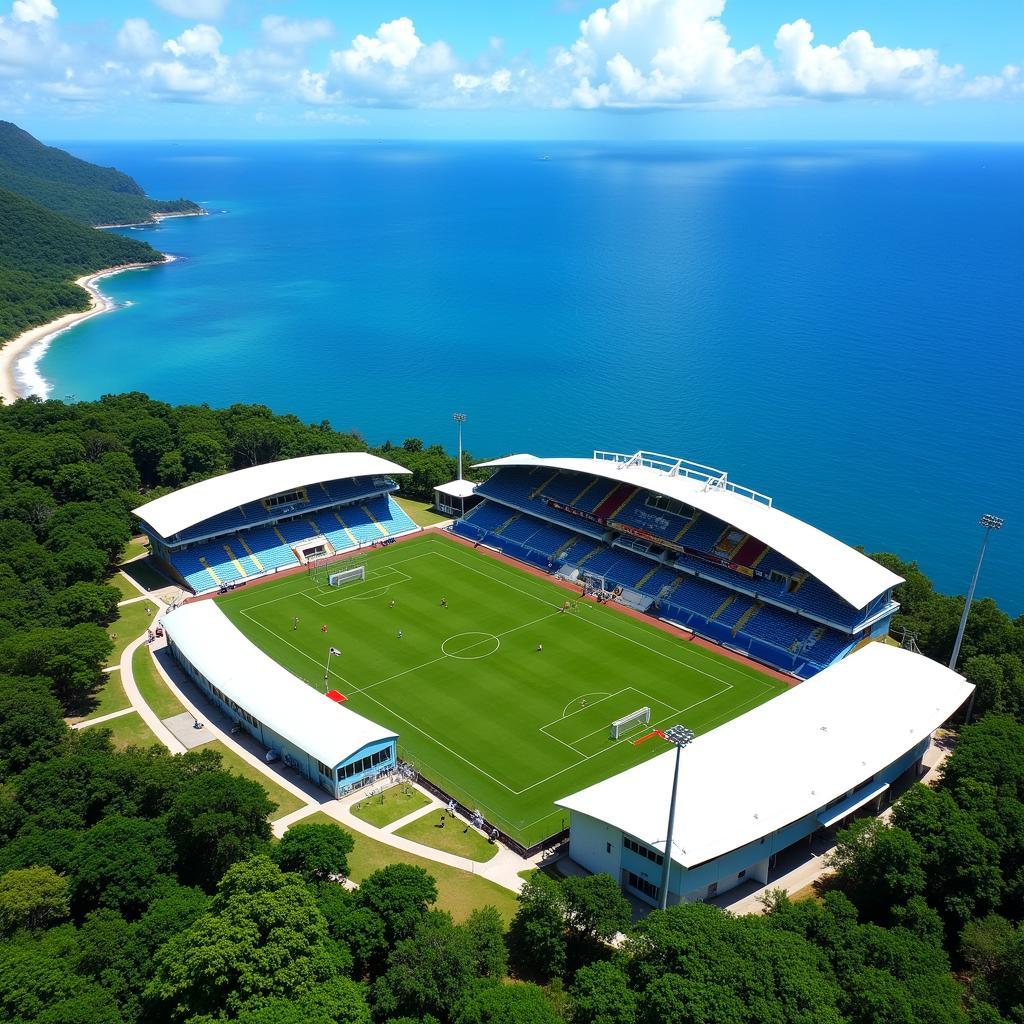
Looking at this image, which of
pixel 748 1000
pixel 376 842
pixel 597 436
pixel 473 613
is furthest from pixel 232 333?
pixel 748 1000

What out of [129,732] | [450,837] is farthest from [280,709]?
[450,837]

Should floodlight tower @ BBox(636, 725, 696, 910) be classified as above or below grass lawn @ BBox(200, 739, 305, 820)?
above

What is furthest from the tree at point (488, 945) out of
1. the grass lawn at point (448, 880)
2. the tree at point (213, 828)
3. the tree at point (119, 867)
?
the tree at point (119, 867)

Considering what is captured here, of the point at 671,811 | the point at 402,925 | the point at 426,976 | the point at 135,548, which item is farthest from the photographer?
the point at 135,548

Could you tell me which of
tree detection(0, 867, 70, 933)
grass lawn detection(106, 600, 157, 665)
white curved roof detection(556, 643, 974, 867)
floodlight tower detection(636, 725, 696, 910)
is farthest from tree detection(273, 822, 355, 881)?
grass lawn detection(106, 600, 157, 665)

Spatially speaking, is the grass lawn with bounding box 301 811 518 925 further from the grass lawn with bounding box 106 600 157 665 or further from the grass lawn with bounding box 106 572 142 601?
the grass lawn with bounding box 106 572 142 601

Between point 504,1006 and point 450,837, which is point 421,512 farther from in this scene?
point 504,1006
